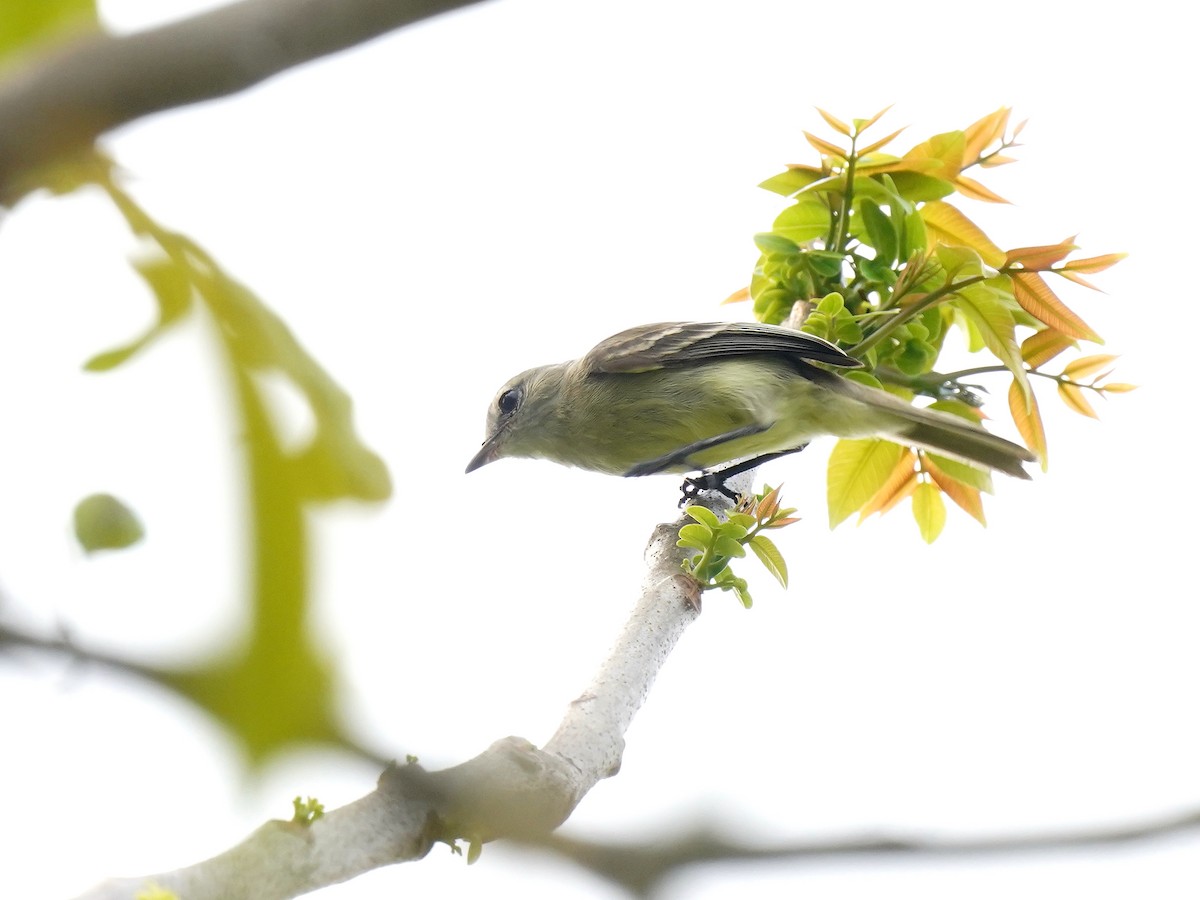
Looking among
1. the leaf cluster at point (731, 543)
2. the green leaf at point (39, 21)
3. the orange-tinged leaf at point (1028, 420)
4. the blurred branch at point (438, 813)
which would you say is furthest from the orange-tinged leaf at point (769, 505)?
the green leaf at point (39, 21)

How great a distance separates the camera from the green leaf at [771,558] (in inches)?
127

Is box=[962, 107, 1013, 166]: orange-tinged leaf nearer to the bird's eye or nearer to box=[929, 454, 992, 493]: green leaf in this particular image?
box=[929, 454, 992, 493]: green leaf

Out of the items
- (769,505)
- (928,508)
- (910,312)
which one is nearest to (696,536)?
(769,505)

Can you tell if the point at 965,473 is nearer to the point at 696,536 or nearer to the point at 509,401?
the point at 696,536

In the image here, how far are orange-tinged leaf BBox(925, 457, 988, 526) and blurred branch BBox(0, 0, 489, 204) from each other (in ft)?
12.7

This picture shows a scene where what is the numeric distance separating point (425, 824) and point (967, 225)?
335cm

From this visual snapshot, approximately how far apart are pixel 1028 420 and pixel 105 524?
3285mm

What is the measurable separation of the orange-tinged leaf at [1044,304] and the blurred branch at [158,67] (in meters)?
3.51

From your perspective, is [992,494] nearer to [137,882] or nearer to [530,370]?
[530,370]

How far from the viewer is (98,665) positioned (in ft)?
1.73

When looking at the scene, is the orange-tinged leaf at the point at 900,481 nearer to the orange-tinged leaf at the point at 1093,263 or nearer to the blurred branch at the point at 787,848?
the orange-tinged leaf at the point at 1093,263

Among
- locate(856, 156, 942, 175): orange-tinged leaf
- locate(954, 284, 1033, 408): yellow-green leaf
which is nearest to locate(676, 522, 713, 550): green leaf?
locate(954, 284, 1033, 408): yellow-green leaf

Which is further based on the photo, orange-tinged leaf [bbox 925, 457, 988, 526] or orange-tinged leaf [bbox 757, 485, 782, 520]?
orange-tinged leaf [bbox 925, 457, 988, 526]

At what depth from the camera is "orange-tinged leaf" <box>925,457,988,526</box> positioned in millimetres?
4180
